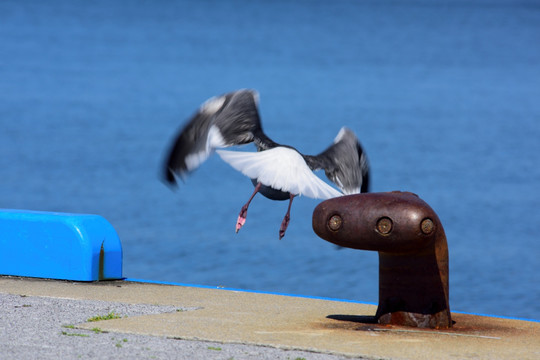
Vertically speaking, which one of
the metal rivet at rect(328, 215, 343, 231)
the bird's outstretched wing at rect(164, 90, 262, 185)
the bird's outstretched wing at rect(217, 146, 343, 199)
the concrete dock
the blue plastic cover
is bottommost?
the concrete dock

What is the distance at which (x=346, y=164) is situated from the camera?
9883mm

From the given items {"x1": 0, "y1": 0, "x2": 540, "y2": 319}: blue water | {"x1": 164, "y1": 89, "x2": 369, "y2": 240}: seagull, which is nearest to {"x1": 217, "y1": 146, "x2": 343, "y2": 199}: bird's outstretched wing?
{"x1": 164, "y1": 89, "x2": 369, "y2": 240}: seagull

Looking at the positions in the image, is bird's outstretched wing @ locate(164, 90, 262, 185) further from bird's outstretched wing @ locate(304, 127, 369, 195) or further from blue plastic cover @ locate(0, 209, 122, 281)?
blue plastic cover @ locate(0, 209, 122, 281)

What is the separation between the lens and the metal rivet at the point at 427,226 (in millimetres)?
7969

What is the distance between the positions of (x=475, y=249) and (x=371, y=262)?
2175 millimetres

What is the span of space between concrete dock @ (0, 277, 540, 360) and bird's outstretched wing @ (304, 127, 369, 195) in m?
1.02

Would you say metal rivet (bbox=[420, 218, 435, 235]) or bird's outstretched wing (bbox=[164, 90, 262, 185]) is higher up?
bird's outstretched wing (bbox=[164, 90, 262, 185])

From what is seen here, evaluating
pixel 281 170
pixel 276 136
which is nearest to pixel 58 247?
pixel 281 170

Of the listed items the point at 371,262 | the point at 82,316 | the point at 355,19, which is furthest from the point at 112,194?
the point at 355,19

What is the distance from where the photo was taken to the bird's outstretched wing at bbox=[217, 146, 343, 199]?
8453 mm

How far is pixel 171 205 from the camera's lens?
88.6ft

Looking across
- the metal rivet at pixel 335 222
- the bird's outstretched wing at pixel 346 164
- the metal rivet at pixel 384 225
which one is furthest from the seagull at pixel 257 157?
the metal rivet at pixel 384 225

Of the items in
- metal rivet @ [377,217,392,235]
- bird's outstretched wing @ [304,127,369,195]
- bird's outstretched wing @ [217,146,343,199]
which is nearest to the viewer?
metal rivet @ [377,217,392,235]

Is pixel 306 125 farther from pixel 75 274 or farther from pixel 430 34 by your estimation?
pixel 430 34
